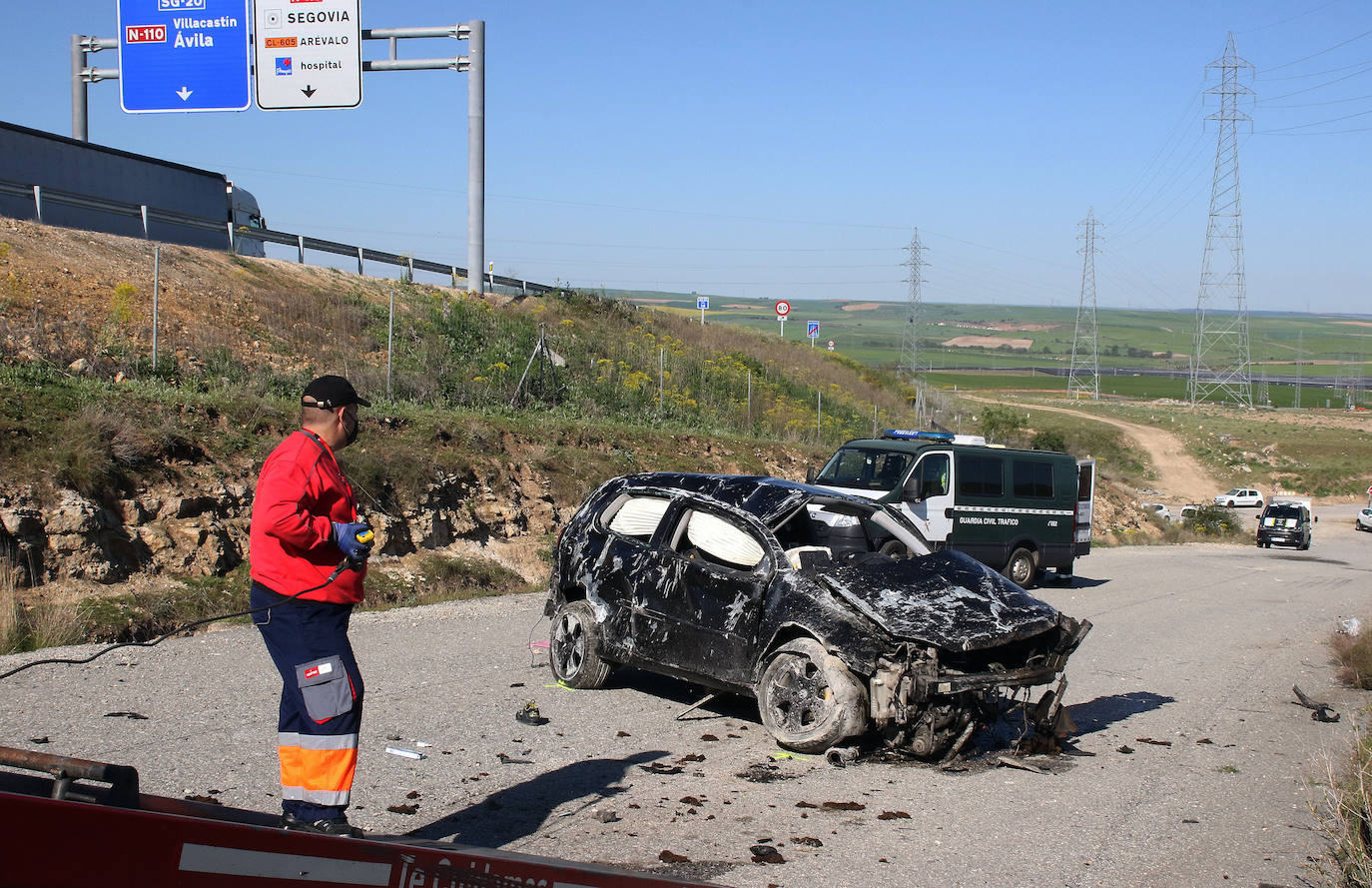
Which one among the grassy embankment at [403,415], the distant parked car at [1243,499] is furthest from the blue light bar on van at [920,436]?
the distant parked car at [1243,499]

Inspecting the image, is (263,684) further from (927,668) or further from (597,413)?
(597,413)

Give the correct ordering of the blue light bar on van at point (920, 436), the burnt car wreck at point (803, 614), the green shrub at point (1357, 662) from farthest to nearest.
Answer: the blue light bar on van at point (920, 436), the green shrub at point (1357, 662), the burnt car wreck at point (803, 614)

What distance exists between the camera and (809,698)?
22.5 feet

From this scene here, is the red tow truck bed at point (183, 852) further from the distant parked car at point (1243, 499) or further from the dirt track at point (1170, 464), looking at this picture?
the dirt track at point (1170, 464)

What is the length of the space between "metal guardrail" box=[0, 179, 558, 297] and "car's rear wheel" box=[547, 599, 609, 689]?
68.1 feet

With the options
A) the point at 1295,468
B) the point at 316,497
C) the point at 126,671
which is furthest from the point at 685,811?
the point at 1295,468

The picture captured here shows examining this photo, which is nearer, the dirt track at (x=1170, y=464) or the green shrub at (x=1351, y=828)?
the green shrub at (x=1351, y=828)

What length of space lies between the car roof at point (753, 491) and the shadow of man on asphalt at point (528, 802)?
1.82 meters

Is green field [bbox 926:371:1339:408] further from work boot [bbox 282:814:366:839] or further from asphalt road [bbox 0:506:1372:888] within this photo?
work boot [bbox 282:814:366:839]

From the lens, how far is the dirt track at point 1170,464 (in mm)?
65812

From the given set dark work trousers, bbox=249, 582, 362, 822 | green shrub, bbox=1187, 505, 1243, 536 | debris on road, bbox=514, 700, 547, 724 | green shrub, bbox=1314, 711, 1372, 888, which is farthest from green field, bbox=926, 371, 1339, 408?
dark work trousers, bbox=249, 582, 362, 822

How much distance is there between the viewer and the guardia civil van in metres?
17.1

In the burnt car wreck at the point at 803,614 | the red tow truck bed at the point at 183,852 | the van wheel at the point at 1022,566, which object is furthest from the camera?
the van wheel at the point at 1022,566

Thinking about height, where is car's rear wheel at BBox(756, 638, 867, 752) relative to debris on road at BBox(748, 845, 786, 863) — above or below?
above
